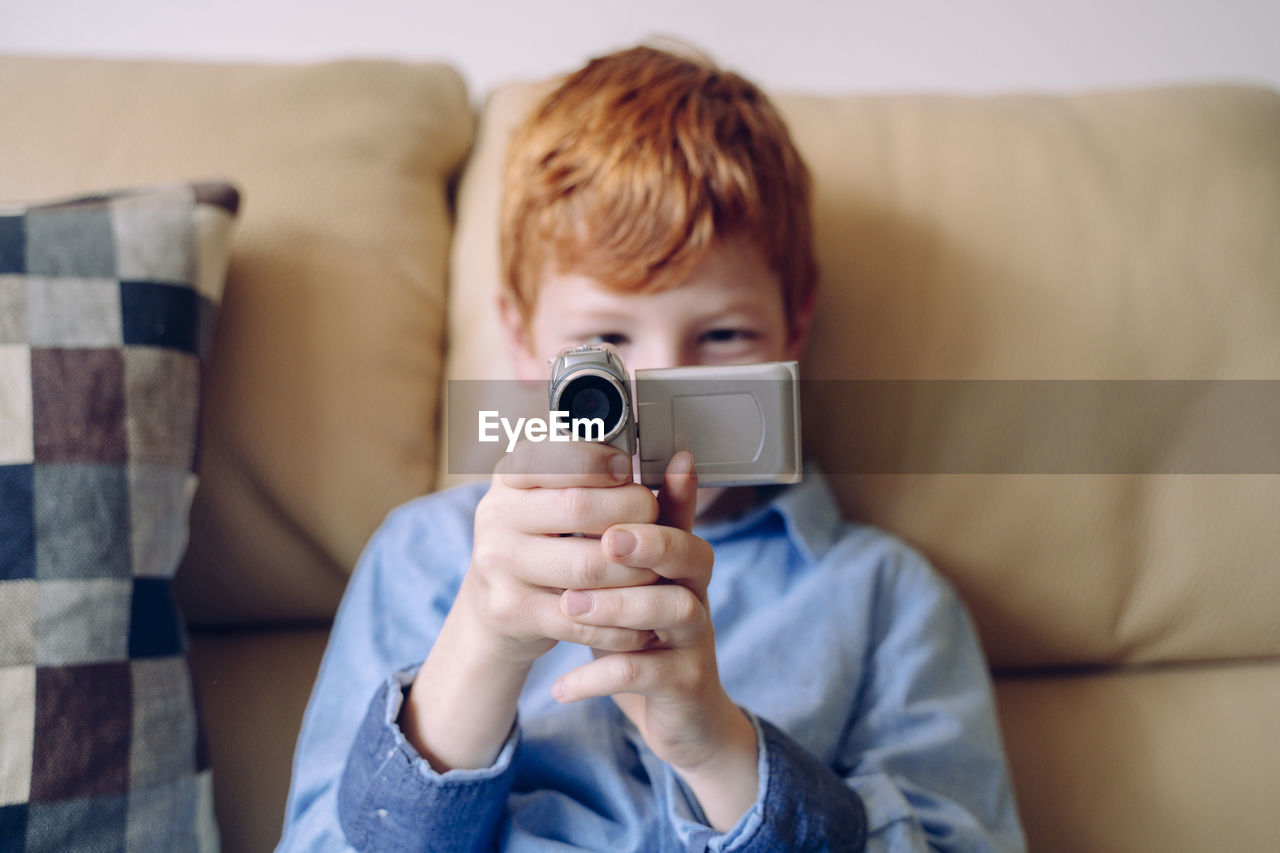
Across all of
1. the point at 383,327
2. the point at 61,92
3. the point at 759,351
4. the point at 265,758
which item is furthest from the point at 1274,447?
the point at 61,92

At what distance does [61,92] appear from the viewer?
839 mm

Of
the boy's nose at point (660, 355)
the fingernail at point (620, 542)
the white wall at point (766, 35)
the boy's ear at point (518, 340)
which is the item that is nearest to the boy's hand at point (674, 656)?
the fingernail at point (620, 542)

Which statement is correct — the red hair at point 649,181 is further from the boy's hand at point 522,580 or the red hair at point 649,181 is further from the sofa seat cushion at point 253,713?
the sofa seat cushion at point 253,713

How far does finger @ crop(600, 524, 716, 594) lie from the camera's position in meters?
0.45

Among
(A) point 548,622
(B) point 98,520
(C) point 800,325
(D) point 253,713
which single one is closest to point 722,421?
(A) point 548,622

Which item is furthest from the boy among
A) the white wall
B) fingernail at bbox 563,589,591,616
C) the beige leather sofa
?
the white wall

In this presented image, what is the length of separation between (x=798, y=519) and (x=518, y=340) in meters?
0.33

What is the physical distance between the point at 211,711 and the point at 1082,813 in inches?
33.7

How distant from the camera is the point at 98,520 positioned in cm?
65

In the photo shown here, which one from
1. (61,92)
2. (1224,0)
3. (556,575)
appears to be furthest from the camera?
(1224,0)

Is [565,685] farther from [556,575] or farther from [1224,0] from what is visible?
[1224,0]

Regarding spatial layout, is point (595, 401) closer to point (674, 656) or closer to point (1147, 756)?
point (674, 656)

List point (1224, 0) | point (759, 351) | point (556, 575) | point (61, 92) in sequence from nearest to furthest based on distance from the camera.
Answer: point (556, 575), point (759, 351), point (61, 92), point (1224, 0)

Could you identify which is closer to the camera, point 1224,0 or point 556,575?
point 556,575
